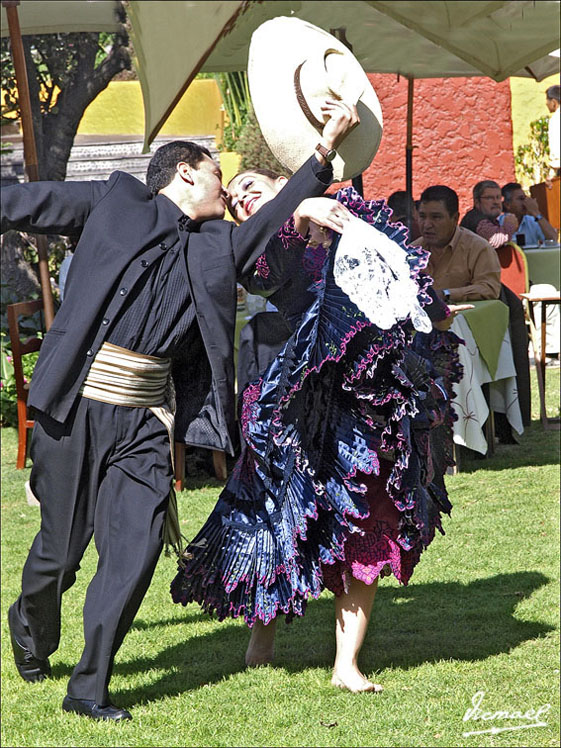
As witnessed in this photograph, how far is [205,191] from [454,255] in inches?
149

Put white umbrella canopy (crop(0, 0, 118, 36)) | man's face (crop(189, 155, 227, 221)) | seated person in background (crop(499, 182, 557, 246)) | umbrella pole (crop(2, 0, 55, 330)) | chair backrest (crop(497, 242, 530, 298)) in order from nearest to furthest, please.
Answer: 1. man's face (crop(189, 155, 227, 221))
2. umbrella pole (crop(2, 0, 55, 330))
3. white umbrella canopy (crop(0, 0, 118, 36))
4. chair backrest (crop(497, 242, 530, 298))
5. seated person in background (crop(499, 182, 557, 246))

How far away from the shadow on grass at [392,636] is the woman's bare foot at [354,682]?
21 cm

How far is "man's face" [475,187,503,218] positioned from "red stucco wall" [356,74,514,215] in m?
3.63

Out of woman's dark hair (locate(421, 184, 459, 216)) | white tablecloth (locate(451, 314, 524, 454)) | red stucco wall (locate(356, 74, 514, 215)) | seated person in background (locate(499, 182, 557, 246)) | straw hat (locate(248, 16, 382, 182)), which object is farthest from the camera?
red stucco wall (locate(356, 74, 514, 215))

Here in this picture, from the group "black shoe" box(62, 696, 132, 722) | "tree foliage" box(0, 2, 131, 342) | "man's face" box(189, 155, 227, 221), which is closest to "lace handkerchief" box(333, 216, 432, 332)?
"man's face" box(189, 155, 227, 221)

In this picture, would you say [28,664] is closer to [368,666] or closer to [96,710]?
[96,710]

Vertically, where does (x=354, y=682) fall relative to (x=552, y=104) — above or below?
below

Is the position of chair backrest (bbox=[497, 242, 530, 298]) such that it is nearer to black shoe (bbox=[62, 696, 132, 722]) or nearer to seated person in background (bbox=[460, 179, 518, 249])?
seated person in background (bbox=[460, 179, 518, 249])

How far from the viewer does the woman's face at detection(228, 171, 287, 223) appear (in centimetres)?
356

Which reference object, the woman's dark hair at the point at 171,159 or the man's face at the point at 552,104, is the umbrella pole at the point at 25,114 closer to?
the woman's dark hair at the point at 171,159

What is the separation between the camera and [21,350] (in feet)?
23.2

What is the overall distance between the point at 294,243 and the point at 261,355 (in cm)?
72

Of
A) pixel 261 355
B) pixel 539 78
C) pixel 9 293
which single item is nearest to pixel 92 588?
pixel 261 355

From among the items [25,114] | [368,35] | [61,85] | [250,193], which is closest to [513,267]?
[368,35]
